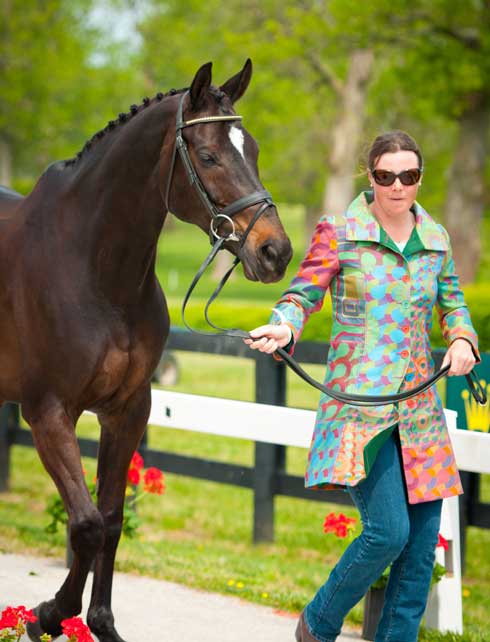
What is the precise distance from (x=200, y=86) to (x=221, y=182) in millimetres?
366

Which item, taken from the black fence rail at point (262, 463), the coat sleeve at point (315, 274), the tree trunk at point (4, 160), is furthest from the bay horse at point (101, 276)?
the tree trunk at point (4, 160)

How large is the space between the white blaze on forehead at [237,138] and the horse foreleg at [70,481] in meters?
1.14

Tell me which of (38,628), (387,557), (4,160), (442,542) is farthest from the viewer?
(4,160)

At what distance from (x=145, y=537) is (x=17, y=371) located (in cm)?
269

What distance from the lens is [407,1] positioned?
21.4 metres

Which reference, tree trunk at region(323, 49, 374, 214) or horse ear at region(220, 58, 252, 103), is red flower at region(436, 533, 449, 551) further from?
tree trunk at region(323, 49, 374, 214)

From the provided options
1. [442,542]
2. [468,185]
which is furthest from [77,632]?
[468,185]

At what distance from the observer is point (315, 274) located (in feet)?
11.8

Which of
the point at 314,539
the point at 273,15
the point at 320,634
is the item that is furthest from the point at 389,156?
the point at 273,15

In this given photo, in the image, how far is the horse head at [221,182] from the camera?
3.45 metres

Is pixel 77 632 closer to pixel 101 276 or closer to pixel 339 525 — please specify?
pixel 101 276

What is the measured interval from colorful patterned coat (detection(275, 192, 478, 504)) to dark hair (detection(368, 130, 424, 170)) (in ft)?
0.61

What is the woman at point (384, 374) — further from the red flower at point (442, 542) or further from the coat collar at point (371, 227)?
the red flower at point (442, 542)

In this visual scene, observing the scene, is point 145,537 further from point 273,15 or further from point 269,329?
point 273,15
